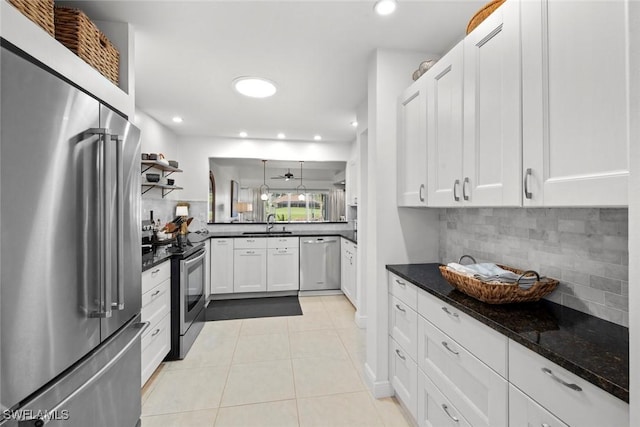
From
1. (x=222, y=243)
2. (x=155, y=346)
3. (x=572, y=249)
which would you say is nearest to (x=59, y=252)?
(x=155, y=346)

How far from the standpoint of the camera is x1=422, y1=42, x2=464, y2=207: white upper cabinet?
5.00 feet

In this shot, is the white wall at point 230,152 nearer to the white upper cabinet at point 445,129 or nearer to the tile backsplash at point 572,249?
the white upper cabinet at point 445,129

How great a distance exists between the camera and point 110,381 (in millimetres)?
1350

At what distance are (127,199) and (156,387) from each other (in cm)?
155

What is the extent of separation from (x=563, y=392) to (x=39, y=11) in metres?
2.41

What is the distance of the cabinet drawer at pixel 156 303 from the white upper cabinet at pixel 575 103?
2.41 m

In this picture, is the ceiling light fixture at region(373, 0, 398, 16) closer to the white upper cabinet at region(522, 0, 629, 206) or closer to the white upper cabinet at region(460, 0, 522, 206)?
the white upper cabinet at region(460, 0, 522, 206)

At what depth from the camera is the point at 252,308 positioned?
12.9ft

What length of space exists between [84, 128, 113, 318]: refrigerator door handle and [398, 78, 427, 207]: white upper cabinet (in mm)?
1696

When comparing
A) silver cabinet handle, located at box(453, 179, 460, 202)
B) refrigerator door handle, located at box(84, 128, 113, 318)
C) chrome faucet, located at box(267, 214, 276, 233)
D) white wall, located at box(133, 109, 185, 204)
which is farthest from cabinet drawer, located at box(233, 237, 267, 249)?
silver cabinet handle, located at box(453, 179, 460, 202)

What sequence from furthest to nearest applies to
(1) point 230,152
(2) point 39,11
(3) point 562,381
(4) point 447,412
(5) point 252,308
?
(1) point 230,152
(5) point 252,308
(4) point 447,412
(2) point 39,11
(3) point 562,381

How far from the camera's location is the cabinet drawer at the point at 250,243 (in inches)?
168

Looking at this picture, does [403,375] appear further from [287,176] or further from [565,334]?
[287,176]

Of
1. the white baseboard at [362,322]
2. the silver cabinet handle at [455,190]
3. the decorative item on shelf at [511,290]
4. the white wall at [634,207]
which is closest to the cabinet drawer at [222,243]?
the white baseboard at [362,322]
